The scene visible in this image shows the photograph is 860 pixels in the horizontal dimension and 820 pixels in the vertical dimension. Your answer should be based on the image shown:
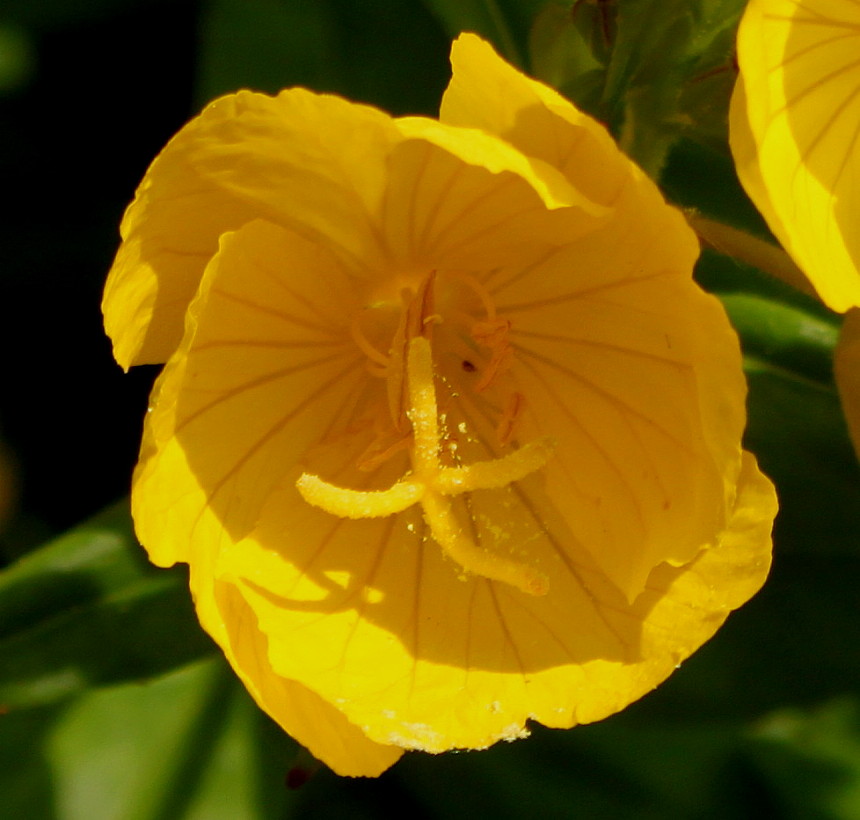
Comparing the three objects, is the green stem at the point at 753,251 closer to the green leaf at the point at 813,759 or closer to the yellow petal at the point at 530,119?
the yellow petal at the point at 530,119

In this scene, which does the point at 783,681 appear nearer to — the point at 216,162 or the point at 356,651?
the point at 356,651

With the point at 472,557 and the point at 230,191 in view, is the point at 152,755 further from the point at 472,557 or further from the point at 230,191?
the point at 230,191

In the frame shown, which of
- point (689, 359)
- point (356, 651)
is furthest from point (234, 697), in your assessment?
point (689, 359)

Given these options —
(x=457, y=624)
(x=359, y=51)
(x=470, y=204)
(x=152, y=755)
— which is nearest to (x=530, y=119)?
(x=470, y=204)

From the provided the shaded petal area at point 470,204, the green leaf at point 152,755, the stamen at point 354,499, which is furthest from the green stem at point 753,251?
the green leaf at point 152,755

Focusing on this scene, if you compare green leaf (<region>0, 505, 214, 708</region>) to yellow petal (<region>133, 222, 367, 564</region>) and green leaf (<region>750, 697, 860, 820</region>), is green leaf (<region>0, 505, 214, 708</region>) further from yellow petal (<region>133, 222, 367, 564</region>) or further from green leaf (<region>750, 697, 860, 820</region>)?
green leaf (<region>750, 697, 860, 820</region>)

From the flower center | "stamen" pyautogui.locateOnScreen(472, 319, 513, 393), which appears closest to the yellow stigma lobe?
the flower center

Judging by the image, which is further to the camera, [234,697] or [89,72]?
[89,72]
